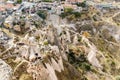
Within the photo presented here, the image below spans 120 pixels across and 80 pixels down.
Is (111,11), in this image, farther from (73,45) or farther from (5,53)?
(5,53)

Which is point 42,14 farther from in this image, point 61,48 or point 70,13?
point 61,48

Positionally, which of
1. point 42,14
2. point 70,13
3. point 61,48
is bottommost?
point 70,13

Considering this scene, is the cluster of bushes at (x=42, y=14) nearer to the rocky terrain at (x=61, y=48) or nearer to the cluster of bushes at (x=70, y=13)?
the rocky terrain at (x=61, y=48)

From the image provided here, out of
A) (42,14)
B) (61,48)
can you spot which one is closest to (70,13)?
(42,14)

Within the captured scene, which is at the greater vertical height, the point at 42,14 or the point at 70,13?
the point at 42,14

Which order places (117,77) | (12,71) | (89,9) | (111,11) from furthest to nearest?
(111,11)
(89,9)
(117,77)
(12,71)

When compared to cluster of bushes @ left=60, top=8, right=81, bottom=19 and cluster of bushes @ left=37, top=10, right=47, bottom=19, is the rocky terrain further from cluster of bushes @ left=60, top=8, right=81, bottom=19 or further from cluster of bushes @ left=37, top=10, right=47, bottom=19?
cluster of bushes @ left=37, top=10, right=47, bottom=19

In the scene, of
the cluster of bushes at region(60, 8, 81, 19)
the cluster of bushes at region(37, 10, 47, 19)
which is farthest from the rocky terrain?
the cluster of bushes at region(37, 10, 47, 19)

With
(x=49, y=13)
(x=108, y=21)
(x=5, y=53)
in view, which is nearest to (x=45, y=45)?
(x=5, y=53)

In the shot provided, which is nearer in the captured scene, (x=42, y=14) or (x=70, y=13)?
(x=42, y=14)

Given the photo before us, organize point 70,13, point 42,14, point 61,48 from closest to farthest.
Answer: point 61,48 → point 42,14 → point 70,13

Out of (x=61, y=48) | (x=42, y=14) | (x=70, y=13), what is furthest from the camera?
(x=70, y=13)
